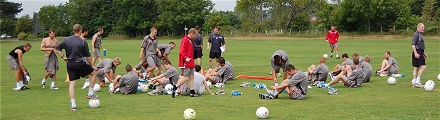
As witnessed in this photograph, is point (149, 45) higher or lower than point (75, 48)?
lower

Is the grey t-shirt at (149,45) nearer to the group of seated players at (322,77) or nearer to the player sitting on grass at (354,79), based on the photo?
the group of seated players at (322,77)

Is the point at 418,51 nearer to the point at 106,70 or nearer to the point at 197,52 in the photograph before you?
the point at 197,52

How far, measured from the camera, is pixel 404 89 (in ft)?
49.9

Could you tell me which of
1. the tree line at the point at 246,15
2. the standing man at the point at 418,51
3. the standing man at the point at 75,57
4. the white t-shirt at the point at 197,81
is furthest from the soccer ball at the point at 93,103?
the tree line at the point at 246,15

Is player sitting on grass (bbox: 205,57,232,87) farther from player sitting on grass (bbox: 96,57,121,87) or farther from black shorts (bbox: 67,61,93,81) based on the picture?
black shorts (bbox: 67,61,93,81)

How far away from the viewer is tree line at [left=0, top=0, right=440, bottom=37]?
2867 inches

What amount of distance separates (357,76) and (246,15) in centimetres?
10183

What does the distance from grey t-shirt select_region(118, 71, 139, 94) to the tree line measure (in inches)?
2403

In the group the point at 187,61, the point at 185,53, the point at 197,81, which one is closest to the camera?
the point at 187,61

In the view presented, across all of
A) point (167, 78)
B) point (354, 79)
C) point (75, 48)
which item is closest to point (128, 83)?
point (167, 78)

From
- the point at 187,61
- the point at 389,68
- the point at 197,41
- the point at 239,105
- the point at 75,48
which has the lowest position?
the point at 239,105

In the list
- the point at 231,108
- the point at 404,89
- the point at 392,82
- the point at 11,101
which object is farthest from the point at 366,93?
the point at 11,101

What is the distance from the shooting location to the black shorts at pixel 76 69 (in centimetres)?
1209

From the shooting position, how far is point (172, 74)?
15930 mm
